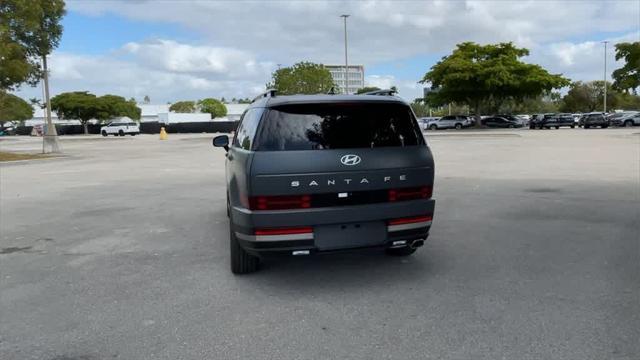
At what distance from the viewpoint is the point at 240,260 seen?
5.38m

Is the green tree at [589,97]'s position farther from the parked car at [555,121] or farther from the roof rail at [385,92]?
the roof rail at [385,92]

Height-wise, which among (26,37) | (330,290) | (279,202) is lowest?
(330,290)

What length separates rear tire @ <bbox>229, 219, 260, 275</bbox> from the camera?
17.5ft

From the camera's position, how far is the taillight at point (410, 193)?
4.87 meters

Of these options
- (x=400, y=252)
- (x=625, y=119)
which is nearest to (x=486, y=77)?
(x=625, y=119)

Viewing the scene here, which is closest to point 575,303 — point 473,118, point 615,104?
point 473,118

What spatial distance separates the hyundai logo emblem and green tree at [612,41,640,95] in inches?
1776

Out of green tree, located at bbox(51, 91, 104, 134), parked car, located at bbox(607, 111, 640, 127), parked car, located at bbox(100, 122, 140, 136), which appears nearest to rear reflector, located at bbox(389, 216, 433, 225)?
parked car, located at bbox(607, 111, 640, 127)

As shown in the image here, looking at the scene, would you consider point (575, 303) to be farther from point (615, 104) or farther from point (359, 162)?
point (615, 104)

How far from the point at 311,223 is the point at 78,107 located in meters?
77.5

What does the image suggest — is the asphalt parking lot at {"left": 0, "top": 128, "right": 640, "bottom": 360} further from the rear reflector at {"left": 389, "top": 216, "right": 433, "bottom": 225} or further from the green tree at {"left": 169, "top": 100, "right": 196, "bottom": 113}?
the green tree at {"left": 169, "top": 100, "right": 196, "bottom": 113}

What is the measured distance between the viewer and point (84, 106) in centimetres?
7425

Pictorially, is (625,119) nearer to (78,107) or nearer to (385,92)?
(385,92)

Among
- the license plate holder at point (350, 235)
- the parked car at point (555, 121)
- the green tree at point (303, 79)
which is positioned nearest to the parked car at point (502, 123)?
the parked car at point (555, 121)
